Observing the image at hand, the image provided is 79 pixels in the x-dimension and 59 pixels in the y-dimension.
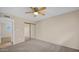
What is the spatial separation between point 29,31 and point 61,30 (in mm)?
566

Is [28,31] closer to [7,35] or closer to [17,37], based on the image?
[17,37]

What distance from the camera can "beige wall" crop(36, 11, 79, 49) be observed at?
1.85 meters

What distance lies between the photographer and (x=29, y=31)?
6.31 ft

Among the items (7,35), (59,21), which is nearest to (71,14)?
(59,21)

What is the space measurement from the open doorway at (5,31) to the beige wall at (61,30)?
0.49 meters

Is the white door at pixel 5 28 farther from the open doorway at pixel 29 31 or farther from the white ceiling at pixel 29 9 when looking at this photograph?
the open doorway at pixel 29 31

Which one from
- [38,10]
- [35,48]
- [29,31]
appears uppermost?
[38,10]

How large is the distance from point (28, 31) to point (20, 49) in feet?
1.12

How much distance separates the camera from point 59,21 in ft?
6.23

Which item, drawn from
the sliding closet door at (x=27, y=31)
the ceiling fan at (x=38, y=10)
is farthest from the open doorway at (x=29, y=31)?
the ceiling fan at (x=38, y=10)

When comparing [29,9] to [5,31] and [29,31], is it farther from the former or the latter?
[5,31]

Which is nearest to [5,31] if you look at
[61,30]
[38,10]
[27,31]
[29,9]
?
[27,31]

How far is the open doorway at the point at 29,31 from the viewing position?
6.24 ft

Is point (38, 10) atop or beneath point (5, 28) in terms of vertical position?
atop
